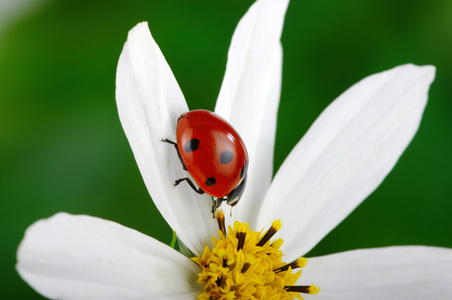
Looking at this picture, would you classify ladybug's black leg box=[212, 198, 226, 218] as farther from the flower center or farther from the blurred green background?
the blurred green background

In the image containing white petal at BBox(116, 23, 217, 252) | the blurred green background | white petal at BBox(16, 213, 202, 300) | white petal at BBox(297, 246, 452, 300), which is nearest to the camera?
white petal at BBox(16, 213, 202, 300)

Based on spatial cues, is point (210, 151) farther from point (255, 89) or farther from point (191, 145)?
point (255, 89)

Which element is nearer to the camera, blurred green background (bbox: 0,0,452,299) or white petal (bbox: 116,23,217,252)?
white petal (bbox: 116,23,217,252)

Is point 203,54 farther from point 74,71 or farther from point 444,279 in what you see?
point 444,279

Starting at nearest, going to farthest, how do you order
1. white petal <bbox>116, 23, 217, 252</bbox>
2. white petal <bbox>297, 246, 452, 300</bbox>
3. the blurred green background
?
white petal <bbox>116, 23, 217, 252</bbox> → white petal <bbox>297, 246, 452, 300</bbox> → the blurred green background

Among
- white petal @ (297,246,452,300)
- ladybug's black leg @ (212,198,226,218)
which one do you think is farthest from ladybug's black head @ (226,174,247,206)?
white petal @ (297,246,452,300)

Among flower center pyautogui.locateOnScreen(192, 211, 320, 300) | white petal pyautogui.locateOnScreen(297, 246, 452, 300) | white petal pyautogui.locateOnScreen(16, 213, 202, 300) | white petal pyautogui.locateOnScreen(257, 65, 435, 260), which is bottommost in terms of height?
white petal pyautogui.locateOnScreen(16, 213, 202, 300)

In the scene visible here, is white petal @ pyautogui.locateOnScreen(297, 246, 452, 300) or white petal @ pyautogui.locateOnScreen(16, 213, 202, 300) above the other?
white petal @ pyautogui.locateOnScreen(297, 246, 452, 300)
